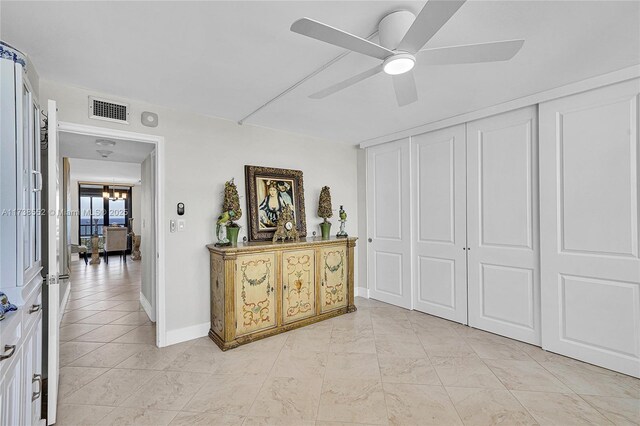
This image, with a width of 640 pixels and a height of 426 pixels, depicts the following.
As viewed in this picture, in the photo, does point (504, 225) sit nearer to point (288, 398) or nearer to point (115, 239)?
point (288, 398)

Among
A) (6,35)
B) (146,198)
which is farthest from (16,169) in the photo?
(146,198)

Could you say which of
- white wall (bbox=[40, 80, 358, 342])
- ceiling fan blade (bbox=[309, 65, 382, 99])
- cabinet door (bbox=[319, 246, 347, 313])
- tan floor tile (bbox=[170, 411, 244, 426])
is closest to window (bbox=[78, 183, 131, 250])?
white wall (bbox=[40, 80, 358, 342])

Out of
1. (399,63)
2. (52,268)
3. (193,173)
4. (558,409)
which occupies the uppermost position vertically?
(399,63)

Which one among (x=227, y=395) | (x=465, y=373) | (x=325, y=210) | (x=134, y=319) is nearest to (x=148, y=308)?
(x=134, y=319)

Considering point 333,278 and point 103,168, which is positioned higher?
point 103,168

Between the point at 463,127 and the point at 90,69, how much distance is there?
11.7 ft

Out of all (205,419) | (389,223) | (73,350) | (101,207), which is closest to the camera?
(205,419)

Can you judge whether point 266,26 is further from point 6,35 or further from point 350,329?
point 350,329

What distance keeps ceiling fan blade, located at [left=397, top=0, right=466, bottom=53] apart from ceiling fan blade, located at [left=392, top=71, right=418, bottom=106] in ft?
0.96

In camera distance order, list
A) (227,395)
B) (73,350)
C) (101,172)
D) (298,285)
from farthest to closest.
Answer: (101,172), (298,285), (73,350), (227,395)

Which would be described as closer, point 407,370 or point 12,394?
point 12,394

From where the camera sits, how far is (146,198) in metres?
4.15

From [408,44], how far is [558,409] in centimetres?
252

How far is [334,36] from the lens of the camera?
4.39 feet
